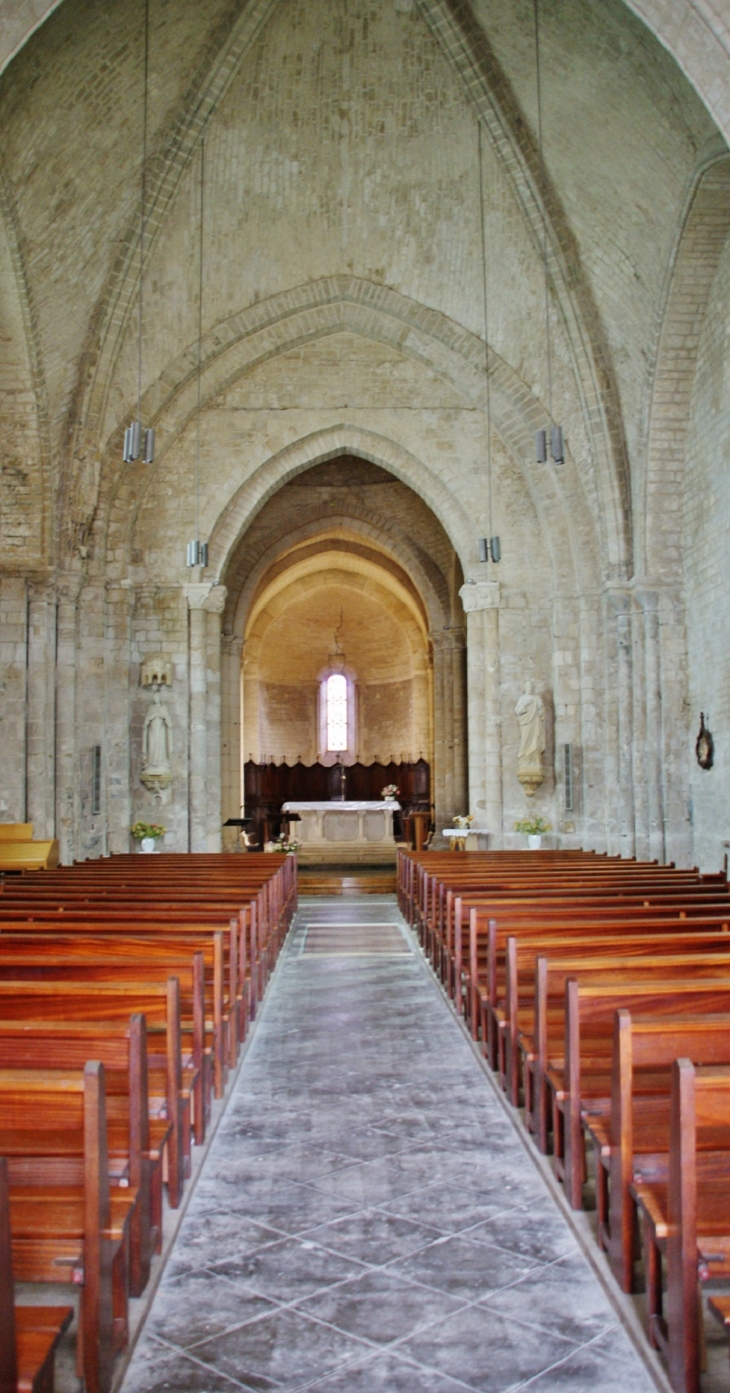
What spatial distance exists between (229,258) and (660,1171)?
1643 cm

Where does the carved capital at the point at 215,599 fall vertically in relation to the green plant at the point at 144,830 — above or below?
above

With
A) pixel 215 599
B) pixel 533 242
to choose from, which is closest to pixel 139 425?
pixel 215 599

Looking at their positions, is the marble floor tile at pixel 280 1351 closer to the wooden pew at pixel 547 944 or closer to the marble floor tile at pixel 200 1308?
the marble floor tile at pixel 200 1308

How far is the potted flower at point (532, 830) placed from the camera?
716 inches

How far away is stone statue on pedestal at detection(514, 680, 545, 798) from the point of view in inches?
725

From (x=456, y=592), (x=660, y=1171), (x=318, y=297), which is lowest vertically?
(x=660, y=1171)

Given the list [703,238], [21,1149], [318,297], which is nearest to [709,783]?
[703,238]

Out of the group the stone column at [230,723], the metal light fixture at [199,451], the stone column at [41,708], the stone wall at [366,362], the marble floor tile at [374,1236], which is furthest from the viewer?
the stone column at [230,723]

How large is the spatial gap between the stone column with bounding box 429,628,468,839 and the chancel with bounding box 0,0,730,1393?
0.10 meters

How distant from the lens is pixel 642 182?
45.9 feet

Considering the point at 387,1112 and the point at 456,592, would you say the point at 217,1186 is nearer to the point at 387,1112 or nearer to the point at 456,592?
the point at 387,1112

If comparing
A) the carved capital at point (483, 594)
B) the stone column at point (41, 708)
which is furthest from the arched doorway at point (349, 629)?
the stone column at point (41, 708)

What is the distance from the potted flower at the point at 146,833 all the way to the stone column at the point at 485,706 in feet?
17.9

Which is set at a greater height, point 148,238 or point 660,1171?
point 148,238
